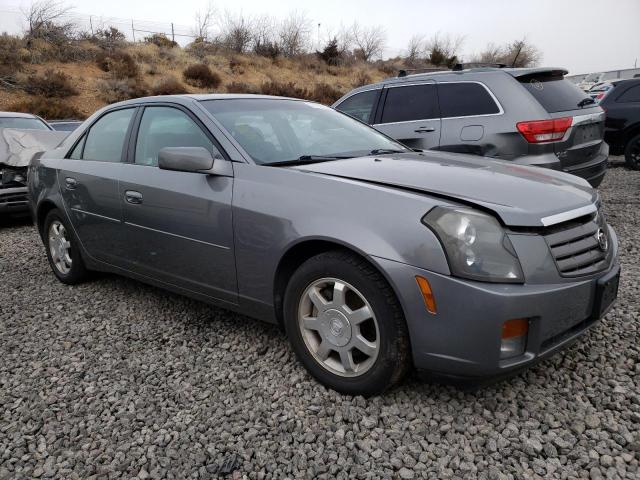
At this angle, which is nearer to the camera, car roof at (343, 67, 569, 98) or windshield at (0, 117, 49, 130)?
car roof at (343, 67, 569, 98)

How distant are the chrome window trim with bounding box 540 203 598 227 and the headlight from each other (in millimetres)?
224

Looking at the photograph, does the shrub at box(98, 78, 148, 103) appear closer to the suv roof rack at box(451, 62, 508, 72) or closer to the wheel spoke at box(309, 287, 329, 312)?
the suv roof rack at box(451, 62, 508, 72)

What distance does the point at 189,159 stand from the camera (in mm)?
2836

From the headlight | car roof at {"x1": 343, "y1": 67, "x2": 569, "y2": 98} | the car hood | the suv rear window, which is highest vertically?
car roof at {"x1": 343, "y1": 67, "x2": 569, "y2": 98}

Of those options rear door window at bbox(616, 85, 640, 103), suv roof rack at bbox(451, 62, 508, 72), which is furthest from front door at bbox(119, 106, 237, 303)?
rear door window at bbox(616, 85, 640, 103)

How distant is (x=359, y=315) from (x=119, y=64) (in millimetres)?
25916

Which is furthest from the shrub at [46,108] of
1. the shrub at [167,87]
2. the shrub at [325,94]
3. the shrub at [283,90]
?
the shrub at [325,94]

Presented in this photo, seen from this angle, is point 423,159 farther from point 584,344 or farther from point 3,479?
point 3,479

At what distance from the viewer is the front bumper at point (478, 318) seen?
2.07m

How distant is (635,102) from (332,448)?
9.46m

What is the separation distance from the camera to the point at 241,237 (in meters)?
2.76

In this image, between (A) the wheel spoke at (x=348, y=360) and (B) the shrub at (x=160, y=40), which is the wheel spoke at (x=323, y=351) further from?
(B) the shrub at (x=160, y=40)

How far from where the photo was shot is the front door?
290 centimetres

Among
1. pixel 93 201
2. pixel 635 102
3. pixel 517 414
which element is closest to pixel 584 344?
pixel 517 414
